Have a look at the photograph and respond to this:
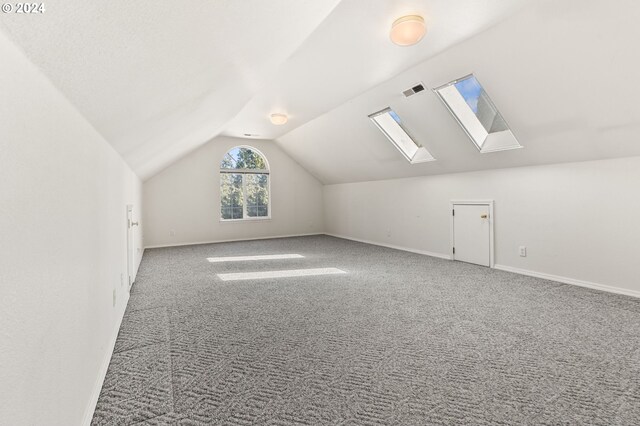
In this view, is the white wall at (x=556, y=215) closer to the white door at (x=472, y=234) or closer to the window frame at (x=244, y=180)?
the white door at (x=472, y=234)

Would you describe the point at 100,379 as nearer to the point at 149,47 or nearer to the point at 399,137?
the point at 149,47

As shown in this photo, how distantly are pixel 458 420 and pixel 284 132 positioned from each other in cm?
676

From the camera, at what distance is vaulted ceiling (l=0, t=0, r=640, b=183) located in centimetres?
102

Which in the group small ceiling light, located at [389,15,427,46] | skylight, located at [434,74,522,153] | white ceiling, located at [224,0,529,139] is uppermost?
white ceiling, located at [224,0,529,139]

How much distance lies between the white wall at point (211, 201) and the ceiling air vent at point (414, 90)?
4.95 meters

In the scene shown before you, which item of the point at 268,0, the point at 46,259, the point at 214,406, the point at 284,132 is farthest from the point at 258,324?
the point at 284,132

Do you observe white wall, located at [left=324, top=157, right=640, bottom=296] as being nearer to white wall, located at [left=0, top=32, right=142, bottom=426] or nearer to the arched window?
the arched window

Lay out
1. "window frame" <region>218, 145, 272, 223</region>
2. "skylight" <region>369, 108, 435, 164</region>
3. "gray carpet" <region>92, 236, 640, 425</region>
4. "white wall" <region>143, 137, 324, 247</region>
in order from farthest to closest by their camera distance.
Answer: "window frame" <region>218, 145, 272, 223</region>
"white wall" <region>143, 137, 324, 247</region>
"skylight" <region>369, 108, 435, 164</region>
"gray carpet" <region>92, 236, 640, 425</region>

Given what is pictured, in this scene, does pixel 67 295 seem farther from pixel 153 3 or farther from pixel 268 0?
pixel 268 0

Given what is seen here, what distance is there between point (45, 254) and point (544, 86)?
13.4 feet

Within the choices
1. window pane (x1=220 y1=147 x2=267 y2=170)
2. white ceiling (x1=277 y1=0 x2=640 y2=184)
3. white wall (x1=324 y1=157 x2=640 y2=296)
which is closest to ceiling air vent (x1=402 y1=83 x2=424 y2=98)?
white ceiling (x1=277 y1=0 x2=640 y2=184)

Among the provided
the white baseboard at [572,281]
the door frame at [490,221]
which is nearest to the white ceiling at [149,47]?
the door frame at [490,221]

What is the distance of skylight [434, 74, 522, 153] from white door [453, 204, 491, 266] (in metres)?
1.02

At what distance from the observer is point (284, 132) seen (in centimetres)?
751
